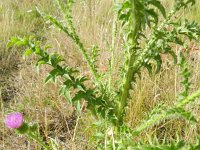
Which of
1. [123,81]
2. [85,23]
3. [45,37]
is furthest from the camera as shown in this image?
[45,37]

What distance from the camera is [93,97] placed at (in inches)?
46.2

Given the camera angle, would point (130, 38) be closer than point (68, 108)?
Yes

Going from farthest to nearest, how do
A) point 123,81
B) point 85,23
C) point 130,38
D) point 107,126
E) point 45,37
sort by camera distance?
1. point 45,37
2. point 85,23
3. point 107,126
4. point 123,81
5. point 130,38

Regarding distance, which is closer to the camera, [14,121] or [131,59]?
[131,59]

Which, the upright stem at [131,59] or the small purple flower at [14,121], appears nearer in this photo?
the upright stem at [131,59]

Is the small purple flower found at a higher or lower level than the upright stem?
lower

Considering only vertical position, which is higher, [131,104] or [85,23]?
[85,23]

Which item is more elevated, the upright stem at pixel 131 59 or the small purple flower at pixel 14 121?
the upright stem at pixel 131 59

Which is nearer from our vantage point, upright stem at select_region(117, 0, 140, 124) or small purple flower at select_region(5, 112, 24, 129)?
upright stem at select_region(117, 0, 140, 124)

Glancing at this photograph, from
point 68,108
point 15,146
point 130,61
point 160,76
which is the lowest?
point 15,146

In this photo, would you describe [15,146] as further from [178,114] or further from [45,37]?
[45,37]

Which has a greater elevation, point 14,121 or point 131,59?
point 131,59

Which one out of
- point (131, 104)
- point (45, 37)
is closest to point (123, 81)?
point (131, 104)

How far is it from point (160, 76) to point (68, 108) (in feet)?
2.05
